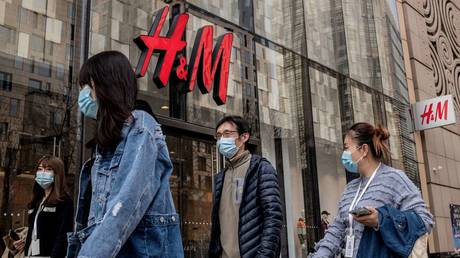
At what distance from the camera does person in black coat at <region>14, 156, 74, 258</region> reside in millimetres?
3924

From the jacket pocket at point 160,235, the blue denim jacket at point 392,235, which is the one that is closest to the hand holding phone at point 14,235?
the blue denim jacket at point 392,235

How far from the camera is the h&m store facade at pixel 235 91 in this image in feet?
18.7

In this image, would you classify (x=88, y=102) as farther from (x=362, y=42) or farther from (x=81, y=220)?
(x=362, y=42)

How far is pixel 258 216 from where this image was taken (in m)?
3.40

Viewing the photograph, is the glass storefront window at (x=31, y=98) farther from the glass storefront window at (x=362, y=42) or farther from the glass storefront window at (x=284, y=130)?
the glass storefront window at (x=362, y=42)

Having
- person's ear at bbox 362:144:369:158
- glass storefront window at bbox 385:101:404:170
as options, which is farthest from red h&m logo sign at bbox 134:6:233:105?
glass storefront window at bbox 385:101:404:170

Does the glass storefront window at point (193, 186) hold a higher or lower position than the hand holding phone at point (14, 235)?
higher

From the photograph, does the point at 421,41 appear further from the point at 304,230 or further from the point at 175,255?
the point at 175,255

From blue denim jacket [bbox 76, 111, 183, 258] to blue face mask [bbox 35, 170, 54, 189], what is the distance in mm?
2701

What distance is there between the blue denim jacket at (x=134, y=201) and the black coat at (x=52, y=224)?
2398 millimetres

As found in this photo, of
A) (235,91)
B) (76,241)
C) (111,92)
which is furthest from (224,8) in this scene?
(76,241)

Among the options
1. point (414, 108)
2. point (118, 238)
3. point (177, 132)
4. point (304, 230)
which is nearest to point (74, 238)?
point (118, 238)

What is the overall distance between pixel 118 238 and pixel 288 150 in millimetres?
7469

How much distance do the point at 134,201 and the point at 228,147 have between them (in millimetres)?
2305
